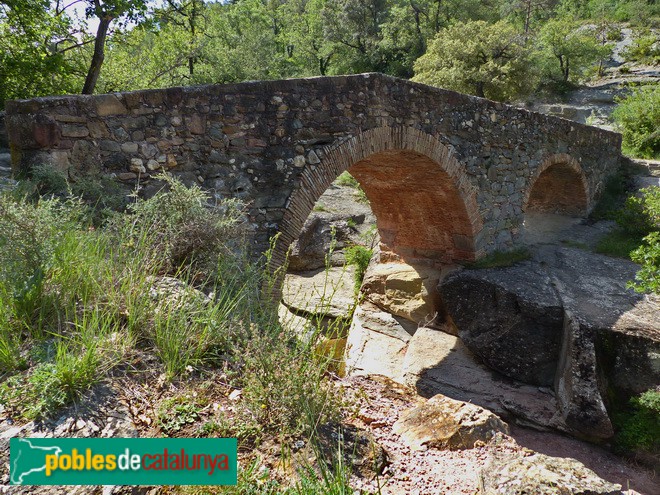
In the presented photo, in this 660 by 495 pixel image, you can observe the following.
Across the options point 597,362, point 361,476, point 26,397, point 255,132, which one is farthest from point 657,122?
point 26,397

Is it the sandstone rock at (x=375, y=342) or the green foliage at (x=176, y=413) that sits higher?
the green foliage at (x=176, y=413)

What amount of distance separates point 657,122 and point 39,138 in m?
16.8

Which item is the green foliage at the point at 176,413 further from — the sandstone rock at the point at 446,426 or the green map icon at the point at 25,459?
the sandstone rock at the point at 446,426

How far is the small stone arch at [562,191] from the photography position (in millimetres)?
10914

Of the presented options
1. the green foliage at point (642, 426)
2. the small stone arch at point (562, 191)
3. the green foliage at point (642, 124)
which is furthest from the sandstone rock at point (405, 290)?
the green foliage at point (642, 124)

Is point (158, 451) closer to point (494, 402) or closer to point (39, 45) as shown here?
point (494, 402)

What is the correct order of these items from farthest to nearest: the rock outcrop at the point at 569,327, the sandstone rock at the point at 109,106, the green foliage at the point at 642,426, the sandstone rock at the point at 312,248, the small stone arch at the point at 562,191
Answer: the sandstone rock at the point at 312,248 → the small stone arch at the point at 562,191 → the rock outcrop at the point at 569,327 → the green foliage at the point at 642,426 → the sandstone rock at the point at 109,106

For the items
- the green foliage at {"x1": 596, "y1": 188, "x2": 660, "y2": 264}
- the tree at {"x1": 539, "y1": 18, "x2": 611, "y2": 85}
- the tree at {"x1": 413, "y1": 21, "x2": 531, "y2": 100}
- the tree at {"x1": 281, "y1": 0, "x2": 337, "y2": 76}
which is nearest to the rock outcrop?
the green foliage at {"x1": 596, "y1": 188, "x2": 660, "y2": 264}

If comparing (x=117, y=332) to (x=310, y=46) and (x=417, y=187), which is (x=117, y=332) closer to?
(x=417, y=187)

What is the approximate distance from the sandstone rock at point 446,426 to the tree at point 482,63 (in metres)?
16.2

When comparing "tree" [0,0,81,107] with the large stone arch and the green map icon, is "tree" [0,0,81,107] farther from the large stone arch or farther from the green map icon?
the green map icon

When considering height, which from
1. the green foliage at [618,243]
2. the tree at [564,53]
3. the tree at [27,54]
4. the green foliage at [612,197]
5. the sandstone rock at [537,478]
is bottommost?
the sandstone rock at [537,478]

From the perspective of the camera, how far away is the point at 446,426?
12.3 ft

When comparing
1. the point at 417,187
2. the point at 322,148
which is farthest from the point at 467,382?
the point at 322,148
